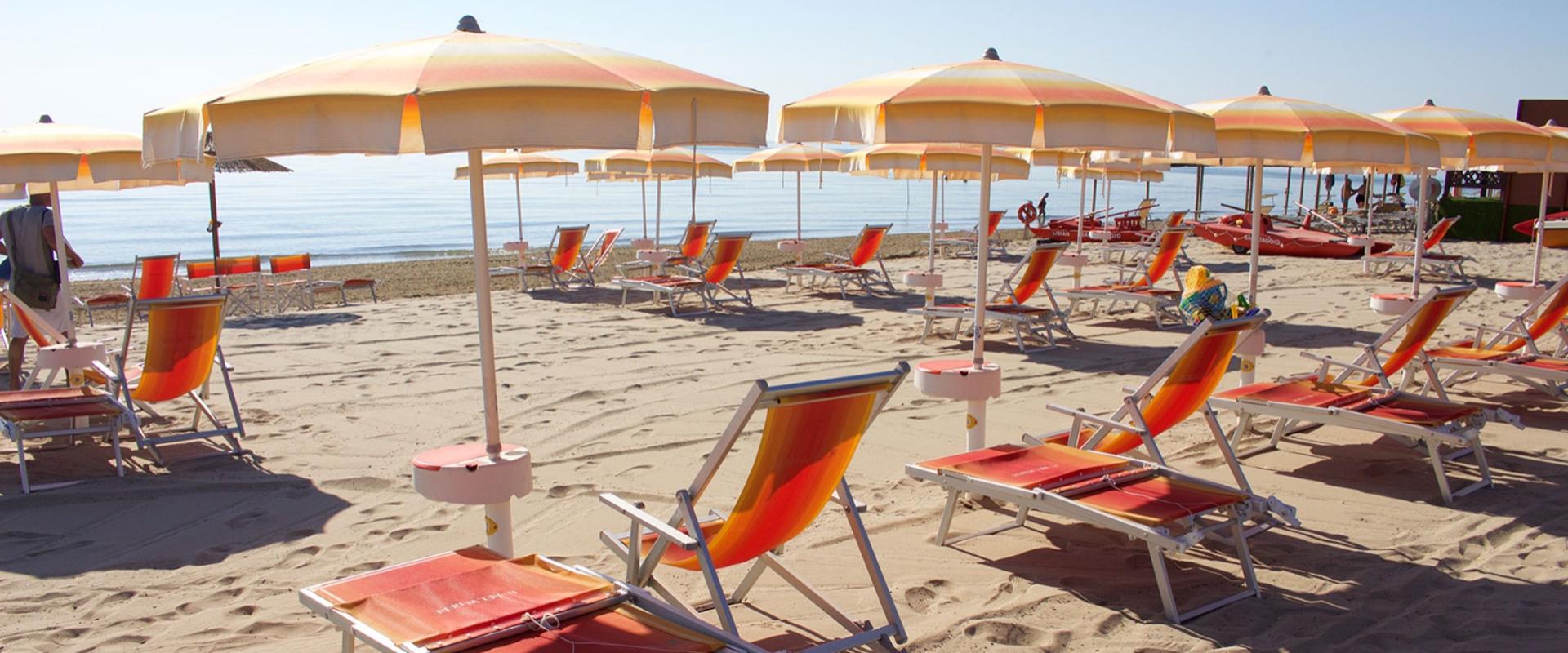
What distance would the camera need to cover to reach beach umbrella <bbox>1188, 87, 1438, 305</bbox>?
591cm

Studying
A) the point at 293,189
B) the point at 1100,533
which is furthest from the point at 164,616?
the point at 293,189

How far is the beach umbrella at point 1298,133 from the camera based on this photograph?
19.4ft

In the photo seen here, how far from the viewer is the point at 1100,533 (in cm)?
439

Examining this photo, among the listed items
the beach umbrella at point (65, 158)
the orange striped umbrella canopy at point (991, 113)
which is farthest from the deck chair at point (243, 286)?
the orange striped umbrella canopy at point (991, 113)

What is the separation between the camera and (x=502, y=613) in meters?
2.85

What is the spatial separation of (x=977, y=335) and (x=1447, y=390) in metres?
3.87

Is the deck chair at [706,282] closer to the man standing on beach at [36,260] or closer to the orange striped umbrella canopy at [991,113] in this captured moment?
the man standing on beach at [36,260]

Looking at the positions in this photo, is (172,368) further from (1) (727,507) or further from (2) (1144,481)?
(2) (1144,481)

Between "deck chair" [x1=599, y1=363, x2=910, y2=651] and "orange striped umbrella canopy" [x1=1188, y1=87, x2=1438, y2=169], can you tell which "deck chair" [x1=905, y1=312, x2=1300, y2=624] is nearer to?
"deck chair" [x1=599, y1=363, x2=910, y2=651]

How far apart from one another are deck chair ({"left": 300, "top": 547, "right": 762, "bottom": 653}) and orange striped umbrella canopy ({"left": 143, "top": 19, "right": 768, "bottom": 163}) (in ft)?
3.82

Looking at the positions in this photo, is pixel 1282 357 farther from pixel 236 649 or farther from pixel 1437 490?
pixel 236 649

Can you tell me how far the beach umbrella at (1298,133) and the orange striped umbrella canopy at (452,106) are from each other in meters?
3.53

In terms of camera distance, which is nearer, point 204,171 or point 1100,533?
point 1100,533

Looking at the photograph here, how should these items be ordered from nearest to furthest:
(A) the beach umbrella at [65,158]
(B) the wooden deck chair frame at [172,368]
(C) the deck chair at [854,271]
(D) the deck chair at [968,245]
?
1. (B) the wooden deck chair frame at [172,368]
2. (A) the beach umbrella at [65,158]
3. (C) the deck chair at [854,271]
4. (D) the deck chair at [968,245]
